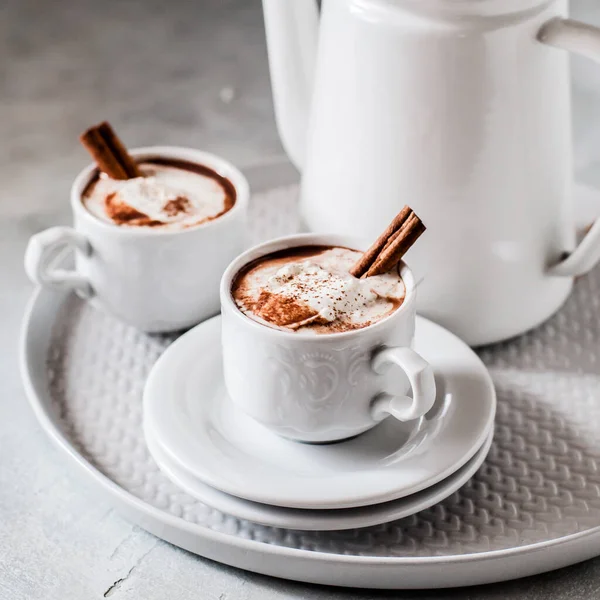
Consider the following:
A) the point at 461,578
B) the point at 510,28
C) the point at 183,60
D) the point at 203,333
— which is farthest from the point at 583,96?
the point at 461,578

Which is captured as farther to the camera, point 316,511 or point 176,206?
point 176,206

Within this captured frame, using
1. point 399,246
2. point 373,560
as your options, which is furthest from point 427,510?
point 399,246

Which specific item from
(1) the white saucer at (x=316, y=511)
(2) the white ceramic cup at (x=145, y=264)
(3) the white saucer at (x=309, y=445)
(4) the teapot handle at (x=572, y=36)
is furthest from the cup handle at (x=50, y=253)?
(4) the teapot handle at (x=572, y=36)

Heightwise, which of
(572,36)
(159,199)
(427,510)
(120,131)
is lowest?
(120,131)

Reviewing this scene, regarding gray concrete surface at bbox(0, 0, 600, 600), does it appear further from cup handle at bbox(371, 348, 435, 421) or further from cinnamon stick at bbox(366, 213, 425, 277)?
cinnamon stick at bbox(366, 213, 425, 277)

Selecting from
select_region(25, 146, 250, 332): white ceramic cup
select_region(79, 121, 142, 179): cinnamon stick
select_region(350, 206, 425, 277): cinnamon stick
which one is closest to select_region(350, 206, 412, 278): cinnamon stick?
select_region(350, 206, 425, 277): cinnamon stick

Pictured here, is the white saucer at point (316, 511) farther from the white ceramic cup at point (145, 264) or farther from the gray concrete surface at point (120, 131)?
the white ceramic cup at point (145, 264)

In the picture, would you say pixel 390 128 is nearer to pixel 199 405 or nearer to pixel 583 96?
pixel 199 405

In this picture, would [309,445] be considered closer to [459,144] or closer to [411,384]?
[411,384]
